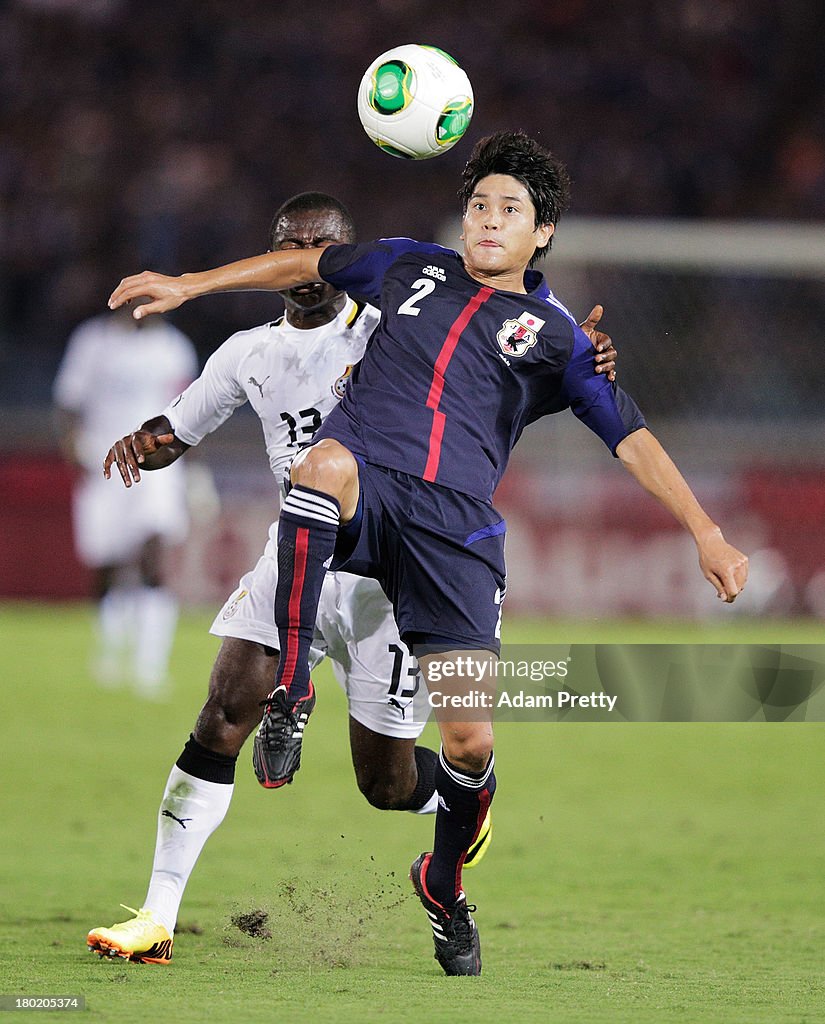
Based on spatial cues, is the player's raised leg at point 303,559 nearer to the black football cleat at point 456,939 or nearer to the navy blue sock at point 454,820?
the navy blue sock at point 454,820

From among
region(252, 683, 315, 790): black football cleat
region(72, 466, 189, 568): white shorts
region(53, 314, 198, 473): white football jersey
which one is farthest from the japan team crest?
region(53, 314, 198, 473): white football jersey

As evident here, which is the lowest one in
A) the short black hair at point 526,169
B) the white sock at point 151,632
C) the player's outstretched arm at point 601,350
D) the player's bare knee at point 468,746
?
the white sock at point 151,632

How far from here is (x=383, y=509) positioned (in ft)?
13.9

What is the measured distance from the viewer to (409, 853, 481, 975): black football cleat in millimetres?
4332

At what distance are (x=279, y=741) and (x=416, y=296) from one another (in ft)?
4.54

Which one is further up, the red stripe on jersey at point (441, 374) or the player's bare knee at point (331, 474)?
the red stripe on jersey at point (441, 374)

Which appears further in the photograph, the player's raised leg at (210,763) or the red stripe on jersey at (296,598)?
the player's raised leg at (210,763)

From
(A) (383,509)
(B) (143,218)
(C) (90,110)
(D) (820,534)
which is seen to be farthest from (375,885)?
(C) (90,110)

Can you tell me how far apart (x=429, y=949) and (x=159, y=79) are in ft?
53.6

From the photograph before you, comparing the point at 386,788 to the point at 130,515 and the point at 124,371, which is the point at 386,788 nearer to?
the point at 130,515

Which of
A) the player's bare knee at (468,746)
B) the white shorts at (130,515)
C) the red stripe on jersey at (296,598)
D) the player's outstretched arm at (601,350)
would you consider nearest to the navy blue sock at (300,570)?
the red stripe on jersey at (296,598)

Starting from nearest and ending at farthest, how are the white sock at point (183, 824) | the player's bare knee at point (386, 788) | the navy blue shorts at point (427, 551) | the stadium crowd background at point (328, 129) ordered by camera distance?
the navy blue shorts at point (427, 551) < the white sock at point (183, 824) < the player's bare knee at point (386, 788) < the stadium crowd background at point (328, 129)

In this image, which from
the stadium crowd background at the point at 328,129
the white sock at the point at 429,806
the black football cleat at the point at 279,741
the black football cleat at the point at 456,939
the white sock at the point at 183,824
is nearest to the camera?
the black football cleat at the point at 279,741

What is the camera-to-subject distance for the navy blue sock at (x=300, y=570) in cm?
404
